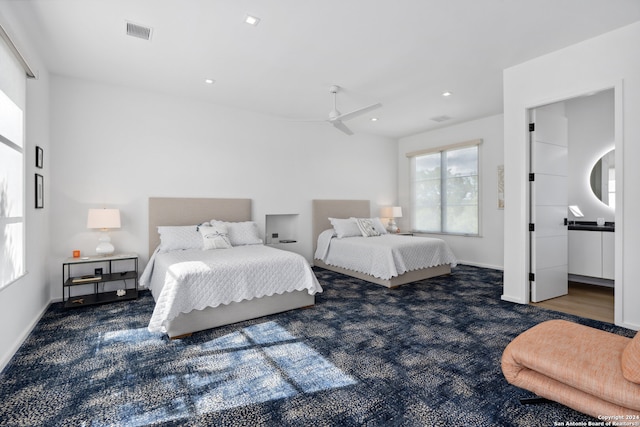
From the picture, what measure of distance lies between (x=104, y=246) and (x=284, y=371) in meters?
3.02

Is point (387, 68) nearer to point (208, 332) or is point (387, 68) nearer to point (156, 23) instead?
point (156, 23)

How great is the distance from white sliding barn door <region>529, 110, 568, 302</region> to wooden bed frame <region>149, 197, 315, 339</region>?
2.67 m

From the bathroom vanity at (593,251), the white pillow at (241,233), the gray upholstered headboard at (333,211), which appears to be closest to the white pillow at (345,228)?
the gray upholstered headboard at (333,211)

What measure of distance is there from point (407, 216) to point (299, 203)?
2702 millimetres

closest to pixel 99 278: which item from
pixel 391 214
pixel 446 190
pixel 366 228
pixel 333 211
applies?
pixel 333 211

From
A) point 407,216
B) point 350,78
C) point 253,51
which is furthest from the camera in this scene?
point 407,216

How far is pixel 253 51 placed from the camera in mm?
3275

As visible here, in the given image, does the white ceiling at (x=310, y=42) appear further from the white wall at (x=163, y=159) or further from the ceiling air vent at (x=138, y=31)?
the white wall at (x=163, y=159)

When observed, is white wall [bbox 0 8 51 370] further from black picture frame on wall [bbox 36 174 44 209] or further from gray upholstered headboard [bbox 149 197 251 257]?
gray upholstered headboard [bbox 149 197 251 257]

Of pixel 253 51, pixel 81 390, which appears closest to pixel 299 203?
pixel 253 51

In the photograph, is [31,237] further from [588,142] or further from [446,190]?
[588,142]

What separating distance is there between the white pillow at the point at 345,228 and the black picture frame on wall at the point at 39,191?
393 cm

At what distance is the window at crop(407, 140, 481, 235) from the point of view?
235 inches

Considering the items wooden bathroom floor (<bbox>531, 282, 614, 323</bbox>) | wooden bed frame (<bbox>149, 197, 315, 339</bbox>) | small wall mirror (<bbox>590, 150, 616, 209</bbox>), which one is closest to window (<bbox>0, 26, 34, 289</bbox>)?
wooden bed frame (<bbox>149, 197, 315, 339</bbox>)
